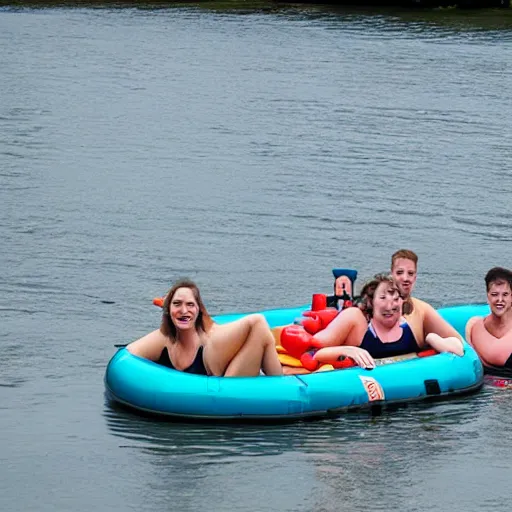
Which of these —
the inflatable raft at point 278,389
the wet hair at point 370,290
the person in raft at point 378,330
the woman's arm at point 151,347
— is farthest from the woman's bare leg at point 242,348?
the wet hair at point 370,290

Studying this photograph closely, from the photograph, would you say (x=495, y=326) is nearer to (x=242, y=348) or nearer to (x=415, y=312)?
(x=415, y=312)

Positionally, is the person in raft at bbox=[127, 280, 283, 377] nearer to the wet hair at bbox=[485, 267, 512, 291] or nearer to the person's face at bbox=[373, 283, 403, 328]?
the person's face at bbox=[373, 283, 403, 328]

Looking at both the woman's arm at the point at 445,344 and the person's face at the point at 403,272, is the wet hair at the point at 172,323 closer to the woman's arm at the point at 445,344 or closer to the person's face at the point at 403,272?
the person's face at the point at 403,272

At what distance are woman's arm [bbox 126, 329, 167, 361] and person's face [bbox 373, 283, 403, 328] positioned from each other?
5.62 ft

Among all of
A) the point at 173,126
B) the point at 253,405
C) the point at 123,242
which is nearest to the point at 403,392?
the point at 253,405

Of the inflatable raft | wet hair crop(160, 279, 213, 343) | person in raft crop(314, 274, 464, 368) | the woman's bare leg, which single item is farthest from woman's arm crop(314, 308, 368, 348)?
wet hair crop(160, 279, 213, 343)

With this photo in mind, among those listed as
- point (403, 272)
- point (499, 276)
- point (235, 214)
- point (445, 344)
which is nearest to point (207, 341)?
point (403, 272)

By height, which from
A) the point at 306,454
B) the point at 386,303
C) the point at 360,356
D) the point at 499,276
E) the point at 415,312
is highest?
the point at 499,276

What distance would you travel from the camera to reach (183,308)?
10578 millimetres

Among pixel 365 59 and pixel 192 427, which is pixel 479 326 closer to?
pixel 192 427

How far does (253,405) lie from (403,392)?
1299mm

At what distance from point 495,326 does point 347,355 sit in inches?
65.9

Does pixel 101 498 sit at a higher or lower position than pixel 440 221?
lower

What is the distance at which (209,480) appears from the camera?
9844 millimetres
